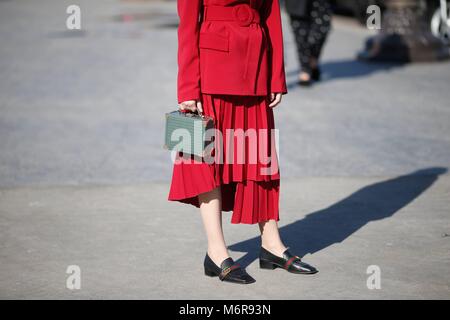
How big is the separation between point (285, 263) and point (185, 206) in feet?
5.49

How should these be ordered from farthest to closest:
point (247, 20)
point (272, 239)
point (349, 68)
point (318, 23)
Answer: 1. point (349, 68)
2. point (318, 23)
3. point (272, 239)
4. point (247, 20)

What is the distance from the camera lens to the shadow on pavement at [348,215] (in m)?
5.46

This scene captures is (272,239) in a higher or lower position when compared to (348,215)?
higher

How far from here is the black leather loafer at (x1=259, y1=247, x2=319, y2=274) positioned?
4867mm

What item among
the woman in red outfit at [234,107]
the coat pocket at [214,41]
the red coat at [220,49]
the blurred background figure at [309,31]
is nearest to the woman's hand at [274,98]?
the woman in red outfit at [234,107]

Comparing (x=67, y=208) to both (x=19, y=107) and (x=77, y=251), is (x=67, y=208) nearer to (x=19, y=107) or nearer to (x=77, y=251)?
(x=77, y=251)

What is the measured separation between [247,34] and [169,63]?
30.5 feet

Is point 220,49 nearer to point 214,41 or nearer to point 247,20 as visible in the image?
point 214,41

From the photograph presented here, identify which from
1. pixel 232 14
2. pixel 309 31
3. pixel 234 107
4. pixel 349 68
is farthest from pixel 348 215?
pixel 349 68

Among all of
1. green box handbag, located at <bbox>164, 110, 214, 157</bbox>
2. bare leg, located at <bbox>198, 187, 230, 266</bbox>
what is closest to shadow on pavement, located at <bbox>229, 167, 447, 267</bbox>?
bare leg, located at <bbox>198, 187, 230, 266</bbox>

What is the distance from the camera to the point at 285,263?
4.89 meters

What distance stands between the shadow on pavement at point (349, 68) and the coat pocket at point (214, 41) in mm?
7526

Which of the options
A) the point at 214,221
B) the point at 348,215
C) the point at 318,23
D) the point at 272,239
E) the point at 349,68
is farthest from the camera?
the point at 349,68

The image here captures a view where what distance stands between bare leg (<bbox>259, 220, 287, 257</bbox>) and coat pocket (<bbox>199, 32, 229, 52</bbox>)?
101 centimetres
